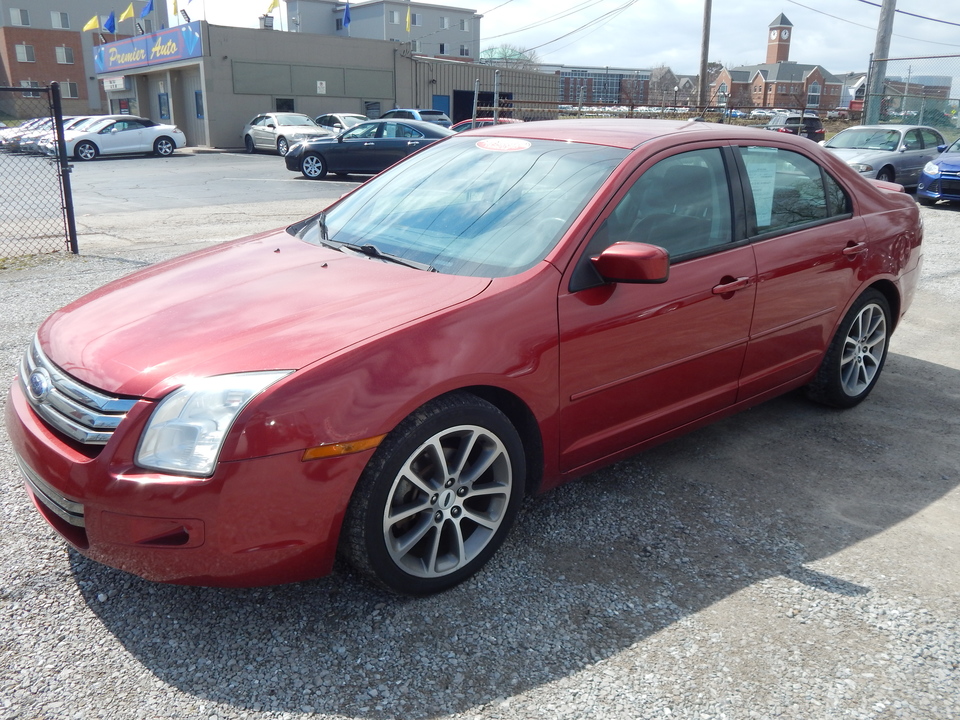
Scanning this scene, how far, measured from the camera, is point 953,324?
6.65m

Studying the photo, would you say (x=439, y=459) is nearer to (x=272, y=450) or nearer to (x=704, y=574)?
(x=272, y=450)

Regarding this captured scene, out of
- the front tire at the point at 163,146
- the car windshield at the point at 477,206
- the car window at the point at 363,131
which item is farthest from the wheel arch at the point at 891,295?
the front tire at the point at 163,146

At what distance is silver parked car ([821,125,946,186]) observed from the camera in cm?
1518

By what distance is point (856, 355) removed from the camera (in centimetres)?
464

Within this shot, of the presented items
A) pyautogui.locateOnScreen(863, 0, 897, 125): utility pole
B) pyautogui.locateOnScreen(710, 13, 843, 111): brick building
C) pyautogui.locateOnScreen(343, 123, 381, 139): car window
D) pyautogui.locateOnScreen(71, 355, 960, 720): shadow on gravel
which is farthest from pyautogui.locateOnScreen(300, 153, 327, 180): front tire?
→ pyautogui.locateOnScreen(710, 13, 843, 111): brick building

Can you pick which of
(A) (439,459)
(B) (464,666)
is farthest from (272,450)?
(B) (464,666)

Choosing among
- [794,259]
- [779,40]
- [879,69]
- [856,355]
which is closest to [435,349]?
[794,259]

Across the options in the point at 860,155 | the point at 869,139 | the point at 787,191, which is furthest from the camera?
the point at 869,139

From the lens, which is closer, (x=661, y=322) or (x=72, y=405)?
(x=72, y=405)

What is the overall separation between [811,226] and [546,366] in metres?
1.97

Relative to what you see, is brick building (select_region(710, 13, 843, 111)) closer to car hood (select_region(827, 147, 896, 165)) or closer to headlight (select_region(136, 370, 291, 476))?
car hood (select_region(827, 147, 896, 165))

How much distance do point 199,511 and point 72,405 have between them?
1.96 feet

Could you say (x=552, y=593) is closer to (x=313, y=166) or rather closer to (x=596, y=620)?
(x=596, y=620)

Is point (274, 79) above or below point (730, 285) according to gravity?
above
